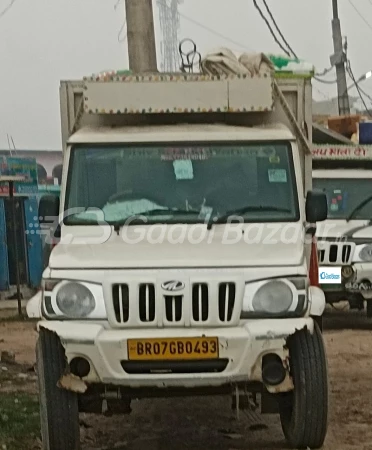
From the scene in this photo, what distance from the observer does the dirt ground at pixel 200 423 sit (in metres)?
6.49

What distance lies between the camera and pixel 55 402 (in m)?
5.76

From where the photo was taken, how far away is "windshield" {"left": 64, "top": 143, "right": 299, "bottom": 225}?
21.5ft

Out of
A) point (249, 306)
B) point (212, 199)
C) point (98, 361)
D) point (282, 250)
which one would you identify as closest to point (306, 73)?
point (212, 199)

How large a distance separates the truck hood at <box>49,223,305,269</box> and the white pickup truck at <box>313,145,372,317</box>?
5.93 meters

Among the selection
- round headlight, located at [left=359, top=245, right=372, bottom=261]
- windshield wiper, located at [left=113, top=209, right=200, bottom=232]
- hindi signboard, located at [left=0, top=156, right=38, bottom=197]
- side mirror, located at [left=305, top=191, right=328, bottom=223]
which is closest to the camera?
windshield wiper, located at [left=113, top=209, right=200, bottom=232]

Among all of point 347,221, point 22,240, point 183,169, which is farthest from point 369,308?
point 22,240

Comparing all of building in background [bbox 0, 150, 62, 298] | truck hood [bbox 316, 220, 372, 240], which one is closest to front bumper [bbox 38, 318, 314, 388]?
truck hood [bbox 316, 220, 372, 240]

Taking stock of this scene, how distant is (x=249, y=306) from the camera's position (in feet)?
18.5

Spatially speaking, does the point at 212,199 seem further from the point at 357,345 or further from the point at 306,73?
the point at 357,345

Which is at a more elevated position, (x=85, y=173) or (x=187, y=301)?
(x=85, y=173)

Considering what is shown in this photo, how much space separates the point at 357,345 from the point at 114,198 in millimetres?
5537

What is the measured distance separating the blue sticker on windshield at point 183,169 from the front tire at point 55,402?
5.03 feet

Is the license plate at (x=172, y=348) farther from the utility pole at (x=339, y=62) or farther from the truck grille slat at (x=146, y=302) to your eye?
the utility pole at (x=339, y=62)

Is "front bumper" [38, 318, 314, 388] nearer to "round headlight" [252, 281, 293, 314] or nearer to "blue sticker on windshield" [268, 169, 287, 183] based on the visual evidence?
"round headlight" [252, 281, 293, 314]
